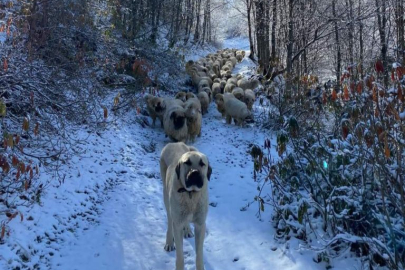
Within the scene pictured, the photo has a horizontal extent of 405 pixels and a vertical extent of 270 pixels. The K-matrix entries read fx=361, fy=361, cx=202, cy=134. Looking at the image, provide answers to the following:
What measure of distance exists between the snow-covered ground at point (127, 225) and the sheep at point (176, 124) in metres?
1.62

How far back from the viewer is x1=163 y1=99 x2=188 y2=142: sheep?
10555 millimetres

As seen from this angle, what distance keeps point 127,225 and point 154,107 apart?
634cm

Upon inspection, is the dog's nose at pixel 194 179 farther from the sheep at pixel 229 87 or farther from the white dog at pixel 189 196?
the sheep at pixel 229 87

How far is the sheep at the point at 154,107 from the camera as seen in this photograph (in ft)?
38.6

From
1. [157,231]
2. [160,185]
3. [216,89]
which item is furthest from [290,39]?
[157,231]

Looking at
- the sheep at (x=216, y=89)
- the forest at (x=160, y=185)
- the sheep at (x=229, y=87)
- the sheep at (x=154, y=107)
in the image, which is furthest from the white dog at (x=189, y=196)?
the sheep at (x=216, y=89)

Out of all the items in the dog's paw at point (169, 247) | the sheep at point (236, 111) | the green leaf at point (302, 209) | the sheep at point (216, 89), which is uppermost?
the sheep at point (216, 89)

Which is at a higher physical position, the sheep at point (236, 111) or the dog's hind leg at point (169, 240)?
the sheep at point (236, 111)

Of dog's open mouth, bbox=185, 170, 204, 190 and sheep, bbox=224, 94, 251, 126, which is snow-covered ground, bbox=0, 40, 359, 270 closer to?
dog's open mouth, bbox=185, 170, 204, 190

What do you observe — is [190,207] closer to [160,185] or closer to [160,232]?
[160,232]

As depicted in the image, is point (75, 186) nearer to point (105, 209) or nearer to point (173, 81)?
point (105, 209)

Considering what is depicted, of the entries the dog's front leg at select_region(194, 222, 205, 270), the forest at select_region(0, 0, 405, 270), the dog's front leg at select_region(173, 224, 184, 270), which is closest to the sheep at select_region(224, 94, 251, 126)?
the forest at select_region(0, 0, 405, 270)

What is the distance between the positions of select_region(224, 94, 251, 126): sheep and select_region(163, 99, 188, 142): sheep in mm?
2499

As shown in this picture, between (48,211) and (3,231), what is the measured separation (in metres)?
1.35
